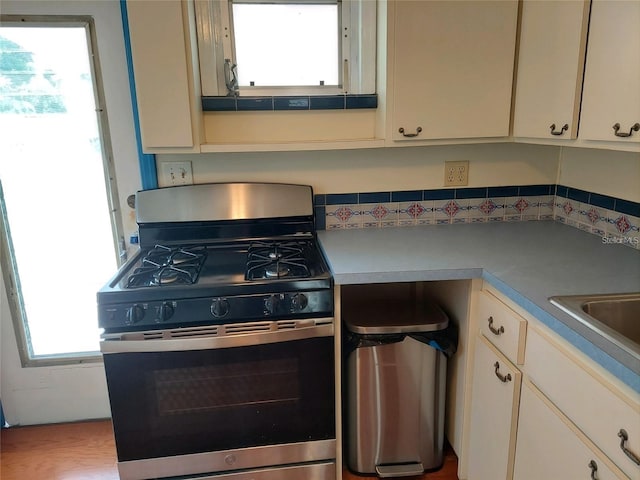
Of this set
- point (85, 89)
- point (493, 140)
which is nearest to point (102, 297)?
point (85, 89)

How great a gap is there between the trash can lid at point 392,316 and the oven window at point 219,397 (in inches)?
8.5

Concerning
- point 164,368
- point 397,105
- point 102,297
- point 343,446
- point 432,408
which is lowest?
point 343,446

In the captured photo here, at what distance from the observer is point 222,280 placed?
4.90ft

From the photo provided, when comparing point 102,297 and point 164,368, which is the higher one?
point 102,297

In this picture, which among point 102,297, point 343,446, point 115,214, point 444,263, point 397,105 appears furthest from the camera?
point 115,214

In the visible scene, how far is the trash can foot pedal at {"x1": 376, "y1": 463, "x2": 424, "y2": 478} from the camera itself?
69.2 inches

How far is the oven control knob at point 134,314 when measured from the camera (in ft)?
4.60

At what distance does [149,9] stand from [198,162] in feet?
1.97

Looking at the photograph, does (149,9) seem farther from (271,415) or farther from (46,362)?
(46,362)

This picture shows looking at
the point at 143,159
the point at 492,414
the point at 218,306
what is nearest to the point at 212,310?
the point at 218,306

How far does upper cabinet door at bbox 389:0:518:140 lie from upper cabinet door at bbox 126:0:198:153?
0.76 metres

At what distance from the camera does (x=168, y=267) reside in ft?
5.21

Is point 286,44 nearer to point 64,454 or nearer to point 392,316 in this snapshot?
point 392,316

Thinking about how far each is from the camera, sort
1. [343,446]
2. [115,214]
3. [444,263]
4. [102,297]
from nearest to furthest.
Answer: [102,297], [444,263], [343,446], [115,214]
